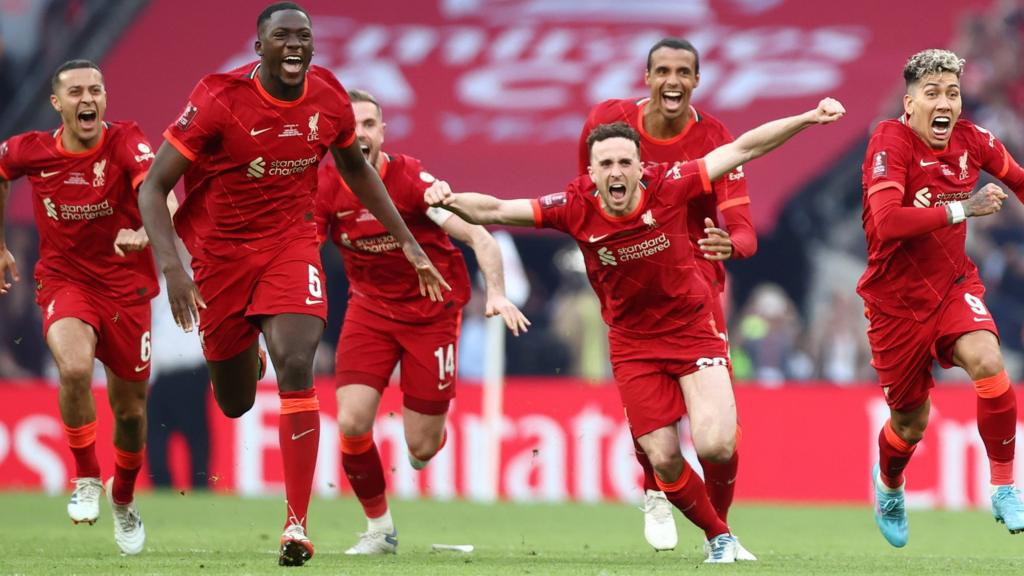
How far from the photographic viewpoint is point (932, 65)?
33.4 ft

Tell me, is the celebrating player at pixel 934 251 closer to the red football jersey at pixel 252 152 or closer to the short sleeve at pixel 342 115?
the short sleeve at pixel 342 115

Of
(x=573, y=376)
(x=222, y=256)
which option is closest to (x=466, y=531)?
(x=222, y=256)

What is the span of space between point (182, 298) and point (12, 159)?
9.18ft

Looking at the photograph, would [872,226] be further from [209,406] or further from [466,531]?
[209,406]

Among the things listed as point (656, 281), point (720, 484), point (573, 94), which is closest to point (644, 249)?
point (656, 281)

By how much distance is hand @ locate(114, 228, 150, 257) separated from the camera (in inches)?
406

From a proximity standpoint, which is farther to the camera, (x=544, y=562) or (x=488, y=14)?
(x=488, y=14)

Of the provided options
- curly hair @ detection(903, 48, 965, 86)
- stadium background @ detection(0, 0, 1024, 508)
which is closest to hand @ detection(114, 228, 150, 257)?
curly hair @ detection(903, 48, 965, 86)

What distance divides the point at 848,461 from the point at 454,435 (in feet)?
13.2

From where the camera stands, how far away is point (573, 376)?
20.7m

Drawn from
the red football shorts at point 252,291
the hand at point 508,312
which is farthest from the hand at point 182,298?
the hand at point 508,312

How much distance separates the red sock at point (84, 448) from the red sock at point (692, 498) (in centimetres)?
370

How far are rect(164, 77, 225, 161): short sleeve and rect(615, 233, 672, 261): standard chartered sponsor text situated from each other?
7.74 feet

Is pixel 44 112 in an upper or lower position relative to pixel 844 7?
lower
